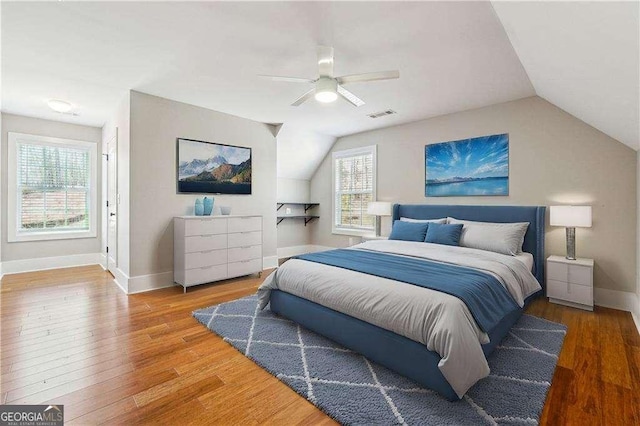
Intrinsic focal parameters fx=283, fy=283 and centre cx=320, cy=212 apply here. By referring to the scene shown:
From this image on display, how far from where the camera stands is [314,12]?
2.03 m

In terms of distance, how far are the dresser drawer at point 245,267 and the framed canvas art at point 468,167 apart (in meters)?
2.94

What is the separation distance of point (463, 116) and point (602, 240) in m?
2.26

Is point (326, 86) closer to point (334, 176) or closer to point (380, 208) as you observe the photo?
point (380, 208)

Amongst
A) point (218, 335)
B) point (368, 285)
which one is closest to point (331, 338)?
point (368, 285)

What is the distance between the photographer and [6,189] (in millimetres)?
4402

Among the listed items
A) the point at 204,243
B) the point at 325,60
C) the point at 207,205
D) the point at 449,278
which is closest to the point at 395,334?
the point at 449,278

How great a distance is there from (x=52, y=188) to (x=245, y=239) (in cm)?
359

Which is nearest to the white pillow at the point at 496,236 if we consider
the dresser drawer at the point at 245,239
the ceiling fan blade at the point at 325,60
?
the ceiling fan blade at the point at 325,60

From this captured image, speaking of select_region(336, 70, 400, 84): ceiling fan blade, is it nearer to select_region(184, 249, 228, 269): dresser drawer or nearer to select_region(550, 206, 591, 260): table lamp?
select_region(550, 206, 591, 260): table lamp

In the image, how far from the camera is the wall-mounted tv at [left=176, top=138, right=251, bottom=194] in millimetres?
4012

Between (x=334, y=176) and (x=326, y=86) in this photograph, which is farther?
(x=334, y=176)

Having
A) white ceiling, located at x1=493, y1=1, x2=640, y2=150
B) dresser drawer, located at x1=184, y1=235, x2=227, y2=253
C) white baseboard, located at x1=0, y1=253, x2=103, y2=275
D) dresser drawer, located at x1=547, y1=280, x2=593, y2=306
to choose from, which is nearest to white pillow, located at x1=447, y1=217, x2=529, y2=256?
dresser drawer, located at x1=547, y1=280, x2=593, y2=306

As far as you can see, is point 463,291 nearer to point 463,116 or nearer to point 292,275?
point 292,275

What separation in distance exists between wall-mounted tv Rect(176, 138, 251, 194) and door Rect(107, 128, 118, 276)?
40.7 inches
